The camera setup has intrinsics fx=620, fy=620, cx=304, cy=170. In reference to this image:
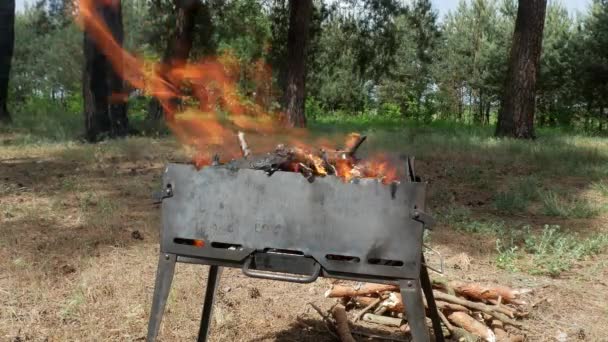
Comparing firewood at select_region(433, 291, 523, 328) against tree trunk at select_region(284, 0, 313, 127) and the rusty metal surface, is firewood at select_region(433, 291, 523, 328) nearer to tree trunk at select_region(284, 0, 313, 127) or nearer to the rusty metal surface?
the rusty metal surface

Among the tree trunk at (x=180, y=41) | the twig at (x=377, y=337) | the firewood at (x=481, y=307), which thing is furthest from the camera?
the tree trunk at (x=180, y=41)

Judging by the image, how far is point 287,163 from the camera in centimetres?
287

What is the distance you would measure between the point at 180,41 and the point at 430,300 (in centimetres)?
1423

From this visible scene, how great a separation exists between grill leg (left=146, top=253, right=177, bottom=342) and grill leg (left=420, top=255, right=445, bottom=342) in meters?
1.27

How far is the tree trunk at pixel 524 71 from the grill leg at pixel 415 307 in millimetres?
10833

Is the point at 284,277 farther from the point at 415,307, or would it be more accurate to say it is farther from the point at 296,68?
the point at 296,68

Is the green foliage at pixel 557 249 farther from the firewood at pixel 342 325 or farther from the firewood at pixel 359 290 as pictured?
the firewood at pixel 342 325

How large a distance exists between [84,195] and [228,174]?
517cm

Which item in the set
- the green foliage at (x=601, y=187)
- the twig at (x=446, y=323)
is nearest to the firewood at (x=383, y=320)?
the twig at (x=446, y=323)

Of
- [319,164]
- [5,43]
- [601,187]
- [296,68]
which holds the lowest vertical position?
[601,187]

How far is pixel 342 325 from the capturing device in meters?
3.73

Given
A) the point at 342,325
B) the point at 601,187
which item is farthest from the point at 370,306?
the point at 601,187

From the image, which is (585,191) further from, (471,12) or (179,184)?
(471,12)

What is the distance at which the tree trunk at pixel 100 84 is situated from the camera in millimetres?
12117
